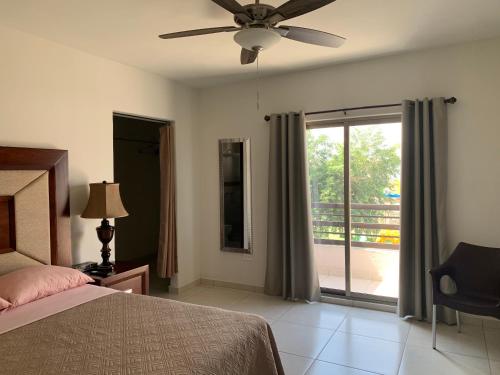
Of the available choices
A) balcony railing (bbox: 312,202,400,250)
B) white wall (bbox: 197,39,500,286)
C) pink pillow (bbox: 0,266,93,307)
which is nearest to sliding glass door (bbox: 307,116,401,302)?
balcony railing (bbox: 312,202,400,250)

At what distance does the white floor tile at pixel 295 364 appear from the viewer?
8.56ft

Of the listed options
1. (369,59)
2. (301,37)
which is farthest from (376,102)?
(301,37)

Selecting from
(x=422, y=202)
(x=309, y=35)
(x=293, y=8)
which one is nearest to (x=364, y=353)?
(x=422, y=202)

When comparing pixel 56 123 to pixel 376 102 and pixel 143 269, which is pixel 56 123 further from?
pixel 376 102

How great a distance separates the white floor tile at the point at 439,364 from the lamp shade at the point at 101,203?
2.58 m

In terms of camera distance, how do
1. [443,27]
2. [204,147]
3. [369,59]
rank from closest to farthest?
1. [443,27]
2. [369,59]
3. [204,147]

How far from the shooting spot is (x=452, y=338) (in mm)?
3039

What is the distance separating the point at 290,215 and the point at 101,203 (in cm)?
195

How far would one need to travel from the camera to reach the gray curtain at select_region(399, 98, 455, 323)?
330 cm

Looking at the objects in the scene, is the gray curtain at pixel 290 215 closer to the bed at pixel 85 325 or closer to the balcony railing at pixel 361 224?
the balcony railing at pixel 361 224

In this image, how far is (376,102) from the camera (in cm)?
366

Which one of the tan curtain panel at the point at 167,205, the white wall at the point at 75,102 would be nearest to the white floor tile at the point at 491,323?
the tan curtain panel at the point at 167,205

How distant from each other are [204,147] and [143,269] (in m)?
1.94

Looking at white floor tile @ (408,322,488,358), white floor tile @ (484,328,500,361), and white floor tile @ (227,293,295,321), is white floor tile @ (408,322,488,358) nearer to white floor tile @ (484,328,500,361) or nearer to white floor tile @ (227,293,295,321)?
white floor tile @ (484,328,500,361)
